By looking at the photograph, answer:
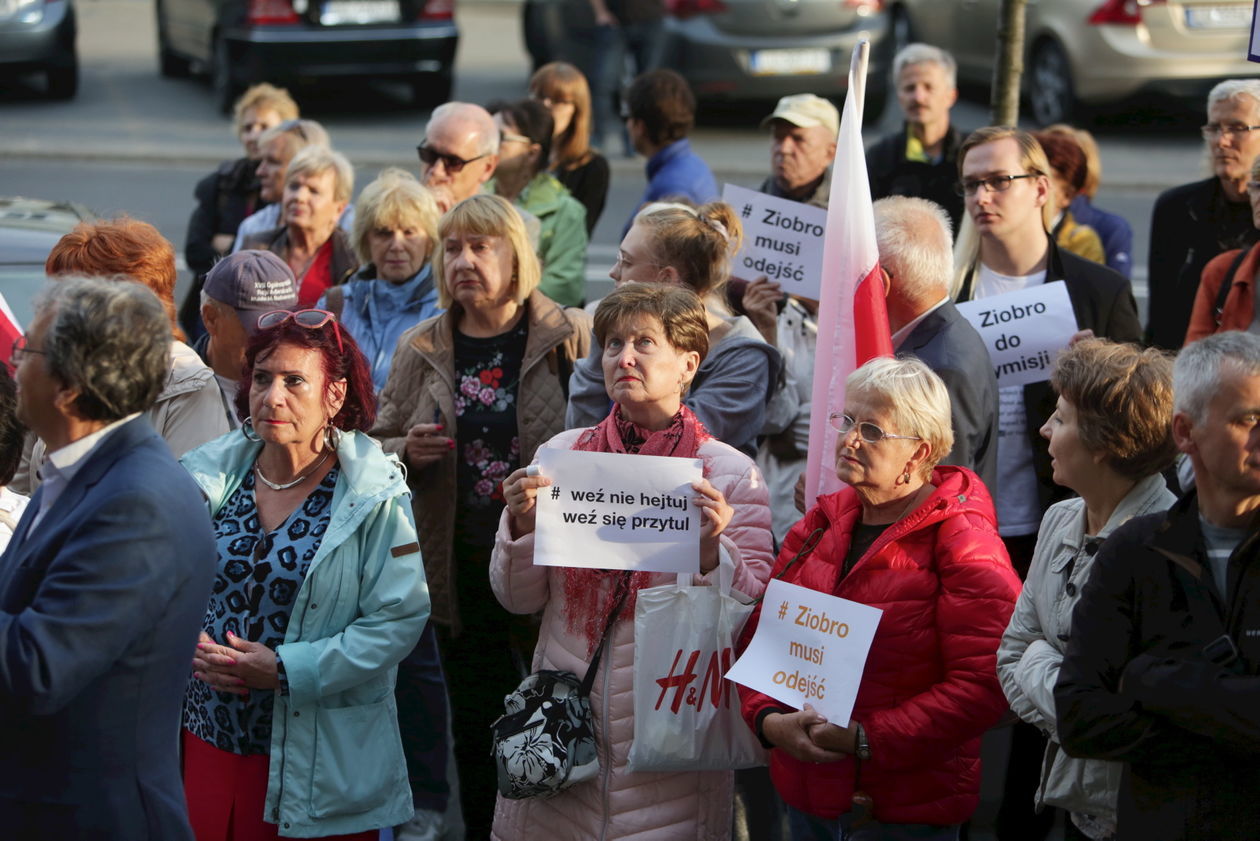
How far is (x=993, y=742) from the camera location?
536 cm

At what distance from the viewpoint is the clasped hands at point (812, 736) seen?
11.7 feet

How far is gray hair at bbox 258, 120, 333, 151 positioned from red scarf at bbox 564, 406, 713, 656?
404 cm

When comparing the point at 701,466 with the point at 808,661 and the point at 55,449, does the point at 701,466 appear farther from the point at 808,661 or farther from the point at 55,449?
the point at 55,449

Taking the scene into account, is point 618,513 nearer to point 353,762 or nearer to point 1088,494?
point 353,762

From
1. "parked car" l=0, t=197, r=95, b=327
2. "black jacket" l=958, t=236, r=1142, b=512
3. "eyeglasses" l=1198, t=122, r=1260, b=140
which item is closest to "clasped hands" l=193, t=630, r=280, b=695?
"parked car" l=0, t=197, r=95, b=327

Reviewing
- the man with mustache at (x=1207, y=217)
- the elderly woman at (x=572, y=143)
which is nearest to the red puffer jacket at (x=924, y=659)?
the man with mustache at (x=1207, y=217)

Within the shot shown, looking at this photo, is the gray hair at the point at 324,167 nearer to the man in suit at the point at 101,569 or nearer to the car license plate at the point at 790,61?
the man in suit at the point at 101,569

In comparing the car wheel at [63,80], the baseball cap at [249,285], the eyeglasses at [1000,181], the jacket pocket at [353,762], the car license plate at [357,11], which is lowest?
the car wheel at [63,80]

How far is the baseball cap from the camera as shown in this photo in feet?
15.7

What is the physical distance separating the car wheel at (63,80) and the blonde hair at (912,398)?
14063 millimetres

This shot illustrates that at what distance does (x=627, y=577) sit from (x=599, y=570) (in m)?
0.07

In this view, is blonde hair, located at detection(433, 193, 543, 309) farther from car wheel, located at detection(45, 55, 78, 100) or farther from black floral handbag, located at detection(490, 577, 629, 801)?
car wheel, located at detection(45, 55, 78, 100)

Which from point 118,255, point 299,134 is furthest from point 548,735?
point 299,134

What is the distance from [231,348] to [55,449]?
1.90 meters
